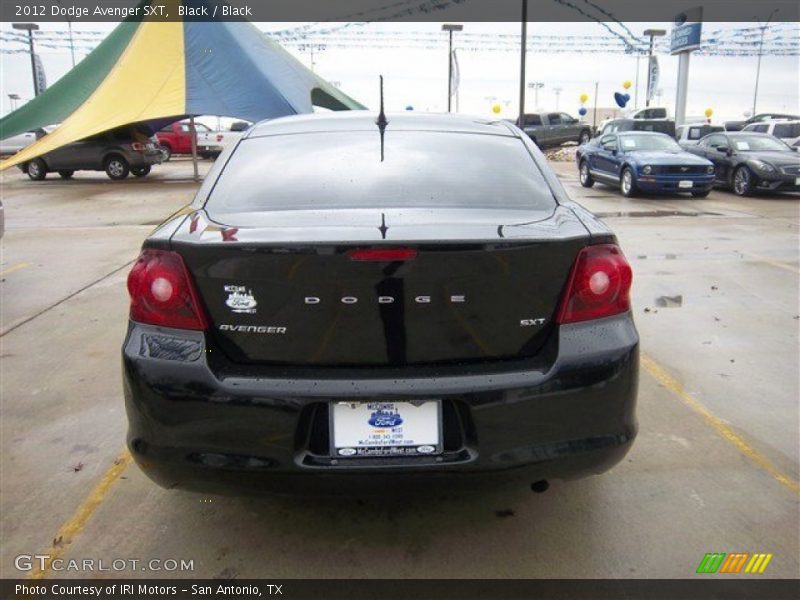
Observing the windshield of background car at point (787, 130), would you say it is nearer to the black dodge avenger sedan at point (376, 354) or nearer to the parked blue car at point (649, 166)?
the parked blue car at point (649, 166)

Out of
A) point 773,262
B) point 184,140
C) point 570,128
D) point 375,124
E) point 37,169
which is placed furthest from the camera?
point 570,128

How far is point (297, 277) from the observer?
2.20 m

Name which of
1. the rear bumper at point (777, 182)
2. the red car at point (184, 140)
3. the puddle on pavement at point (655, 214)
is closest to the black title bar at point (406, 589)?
the puddle on pavement at point (655, 214)

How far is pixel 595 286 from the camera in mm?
2354

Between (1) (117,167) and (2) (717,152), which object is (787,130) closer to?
(2) (717,152)

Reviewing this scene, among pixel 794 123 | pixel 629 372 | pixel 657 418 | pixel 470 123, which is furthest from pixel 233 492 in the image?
pixel 794 123

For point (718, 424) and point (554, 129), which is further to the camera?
point (554, 129)

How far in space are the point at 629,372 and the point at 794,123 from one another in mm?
24928

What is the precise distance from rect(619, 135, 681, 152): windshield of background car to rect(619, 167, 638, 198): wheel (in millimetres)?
700

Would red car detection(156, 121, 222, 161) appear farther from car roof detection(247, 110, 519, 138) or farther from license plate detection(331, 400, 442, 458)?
license plate detection(331, 400, 442, 458)

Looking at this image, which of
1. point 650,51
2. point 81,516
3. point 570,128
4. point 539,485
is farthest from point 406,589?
point 650,51

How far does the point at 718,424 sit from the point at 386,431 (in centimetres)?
233

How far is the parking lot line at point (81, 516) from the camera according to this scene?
2615 mm

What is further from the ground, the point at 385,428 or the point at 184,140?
the point at 184,140
